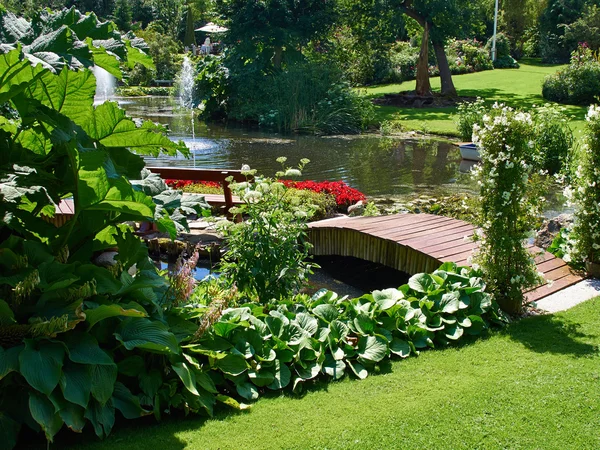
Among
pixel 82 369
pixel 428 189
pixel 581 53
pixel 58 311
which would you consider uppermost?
pixel 581 53

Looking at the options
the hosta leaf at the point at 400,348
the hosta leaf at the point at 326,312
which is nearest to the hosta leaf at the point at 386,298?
the hosta leaf at the point at 400,348

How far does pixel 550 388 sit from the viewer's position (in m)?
4.14

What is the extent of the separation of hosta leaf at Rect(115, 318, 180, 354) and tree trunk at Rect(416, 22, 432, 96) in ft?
79.9

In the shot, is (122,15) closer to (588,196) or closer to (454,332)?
(588,196)

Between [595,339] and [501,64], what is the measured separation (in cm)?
3449

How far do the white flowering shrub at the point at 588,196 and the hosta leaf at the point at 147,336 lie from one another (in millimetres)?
4658

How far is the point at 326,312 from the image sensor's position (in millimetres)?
4812

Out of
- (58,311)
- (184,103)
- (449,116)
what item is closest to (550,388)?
(58,311)

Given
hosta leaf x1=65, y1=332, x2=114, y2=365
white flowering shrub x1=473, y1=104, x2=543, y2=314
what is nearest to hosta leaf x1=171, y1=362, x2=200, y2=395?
hosta leaf x1=65, y1=332, x2=114, y2=365

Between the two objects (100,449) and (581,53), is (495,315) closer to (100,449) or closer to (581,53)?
(100,449)

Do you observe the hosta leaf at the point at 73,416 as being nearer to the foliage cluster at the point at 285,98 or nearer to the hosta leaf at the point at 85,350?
the hosta leaf at the point at 85,350

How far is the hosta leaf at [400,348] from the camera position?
15.3ft

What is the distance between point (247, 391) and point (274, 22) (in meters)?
23.0

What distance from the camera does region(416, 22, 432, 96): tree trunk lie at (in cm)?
2623
